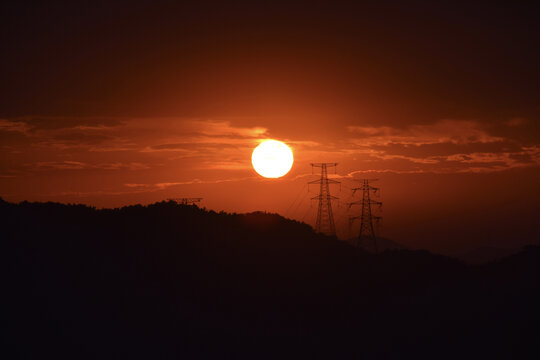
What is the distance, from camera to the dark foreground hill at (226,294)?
33812 millimetres

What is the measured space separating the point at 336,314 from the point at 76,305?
20.3 meters

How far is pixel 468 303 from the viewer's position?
38.8 metres

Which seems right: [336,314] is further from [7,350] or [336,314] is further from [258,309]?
[7,350]

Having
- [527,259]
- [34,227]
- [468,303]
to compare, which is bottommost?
[468,303]

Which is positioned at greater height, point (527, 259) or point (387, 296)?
point (527, 259)

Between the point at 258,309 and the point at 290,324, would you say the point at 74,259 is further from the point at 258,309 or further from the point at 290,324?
the point at 290,324

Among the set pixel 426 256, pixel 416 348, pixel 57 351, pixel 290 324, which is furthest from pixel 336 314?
pixel 57 351

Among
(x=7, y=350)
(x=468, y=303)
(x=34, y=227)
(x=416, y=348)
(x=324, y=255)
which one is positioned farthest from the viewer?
(x=324, y=255)

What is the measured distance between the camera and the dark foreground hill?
33.8 meters

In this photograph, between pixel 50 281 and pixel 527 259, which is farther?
pixel 527 259

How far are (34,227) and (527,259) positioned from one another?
43.4 meters

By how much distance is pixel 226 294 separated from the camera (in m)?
42.5

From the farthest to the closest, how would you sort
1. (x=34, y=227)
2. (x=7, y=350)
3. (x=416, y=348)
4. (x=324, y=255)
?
(x=324, y=255) < (x=34, y=227) < (x=416, y=348) < (x=7, y=350)

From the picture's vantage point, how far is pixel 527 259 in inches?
1758
